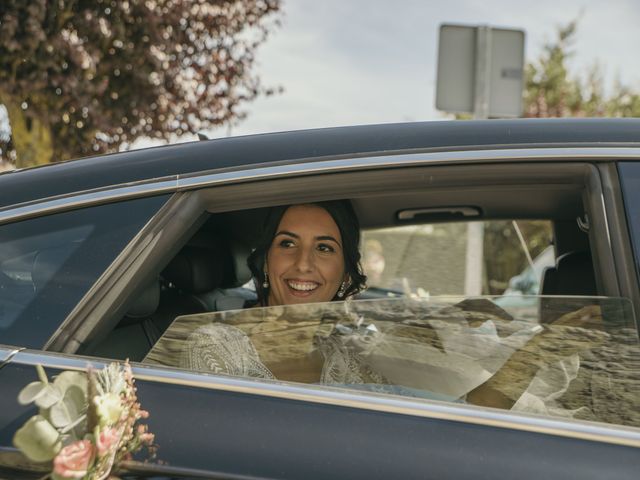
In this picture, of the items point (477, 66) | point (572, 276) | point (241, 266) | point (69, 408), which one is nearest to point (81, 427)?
point (69, 408)

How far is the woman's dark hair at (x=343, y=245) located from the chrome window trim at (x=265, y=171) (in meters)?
0.79

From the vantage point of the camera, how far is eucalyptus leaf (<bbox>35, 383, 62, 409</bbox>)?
1360 millimetres

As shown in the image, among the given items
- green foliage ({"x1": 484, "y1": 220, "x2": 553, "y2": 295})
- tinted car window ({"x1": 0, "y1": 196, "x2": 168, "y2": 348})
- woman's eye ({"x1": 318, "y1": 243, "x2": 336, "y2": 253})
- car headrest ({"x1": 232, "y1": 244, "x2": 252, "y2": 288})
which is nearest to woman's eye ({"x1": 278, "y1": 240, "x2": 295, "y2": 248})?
woman's eye ({"x1": 318, "y1": 243, "x2": 336, "y2": 253})

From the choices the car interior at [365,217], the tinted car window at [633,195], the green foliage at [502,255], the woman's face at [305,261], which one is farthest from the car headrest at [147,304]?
the green foliage at [502,255]

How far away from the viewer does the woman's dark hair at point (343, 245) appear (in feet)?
8.61

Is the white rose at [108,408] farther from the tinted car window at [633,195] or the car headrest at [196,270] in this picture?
the car headrest at [196,270]

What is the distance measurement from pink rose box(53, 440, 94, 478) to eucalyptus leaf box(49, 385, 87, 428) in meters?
0.05

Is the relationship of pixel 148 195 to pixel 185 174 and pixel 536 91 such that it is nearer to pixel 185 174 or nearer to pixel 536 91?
→ pixel 185 174

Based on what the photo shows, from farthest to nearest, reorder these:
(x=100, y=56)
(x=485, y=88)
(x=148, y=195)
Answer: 1. (x=100, y=56)
2. (x=485, y=88)
3. (x=148, y=195)

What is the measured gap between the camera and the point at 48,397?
1.37 m

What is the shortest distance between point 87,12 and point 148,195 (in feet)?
16.1

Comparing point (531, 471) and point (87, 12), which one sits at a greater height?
point (87, 12)

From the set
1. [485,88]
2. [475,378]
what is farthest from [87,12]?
[475,378]

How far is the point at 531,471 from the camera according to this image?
1.38 m
